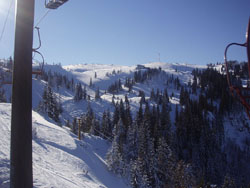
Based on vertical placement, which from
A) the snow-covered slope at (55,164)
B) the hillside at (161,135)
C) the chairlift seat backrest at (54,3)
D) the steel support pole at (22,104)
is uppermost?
the chairlift seat backrest at (54,3)

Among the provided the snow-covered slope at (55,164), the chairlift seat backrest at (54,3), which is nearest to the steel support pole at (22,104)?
the chairlift seat backrest at (54,3)

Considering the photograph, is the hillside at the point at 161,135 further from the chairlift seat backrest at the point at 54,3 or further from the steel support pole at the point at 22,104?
the steel support pole at the point at 22,104

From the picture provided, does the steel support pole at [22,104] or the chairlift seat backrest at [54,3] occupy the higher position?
the chairlift seat backrest at [54,3]

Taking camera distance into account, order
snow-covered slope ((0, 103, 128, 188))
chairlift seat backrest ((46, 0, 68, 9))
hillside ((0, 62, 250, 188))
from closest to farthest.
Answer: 1. chairlift seat backrest ((46, 0, 68, 9))
2. snow-covered slope ((0, 103, 128, 188))
3. hillside ((0, 62, 250, 188))

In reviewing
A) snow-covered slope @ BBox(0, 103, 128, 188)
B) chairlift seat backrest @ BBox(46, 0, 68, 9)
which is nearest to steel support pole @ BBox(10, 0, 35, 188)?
chairlift seat backrest @ BBox(46, 0, 68, 9)

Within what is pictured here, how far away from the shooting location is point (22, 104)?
114 inches

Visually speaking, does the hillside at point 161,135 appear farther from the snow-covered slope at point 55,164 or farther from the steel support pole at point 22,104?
the steel support pole at point 22,104

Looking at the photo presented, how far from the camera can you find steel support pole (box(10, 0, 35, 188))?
9.22 feet

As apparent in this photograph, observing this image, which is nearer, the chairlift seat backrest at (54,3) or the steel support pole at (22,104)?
the steel support pole at (22,104)

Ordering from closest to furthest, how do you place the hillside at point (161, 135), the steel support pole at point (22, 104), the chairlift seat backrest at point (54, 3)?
the steel support pole at point (22, 104) → the chairlift seat backrest at point (54, 3) → the hillside at point (161, 135)

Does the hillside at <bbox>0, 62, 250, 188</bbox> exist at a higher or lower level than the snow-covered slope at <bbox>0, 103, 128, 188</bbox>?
lower

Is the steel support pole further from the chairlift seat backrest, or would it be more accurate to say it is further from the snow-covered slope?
the snow-covered slope

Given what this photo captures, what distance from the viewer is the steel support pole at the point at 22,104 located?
281 cm

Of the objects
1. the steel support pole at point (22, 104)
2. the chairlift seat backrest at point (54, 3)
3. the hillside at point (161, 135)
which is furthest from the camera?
the hillside at point (161, 135)
